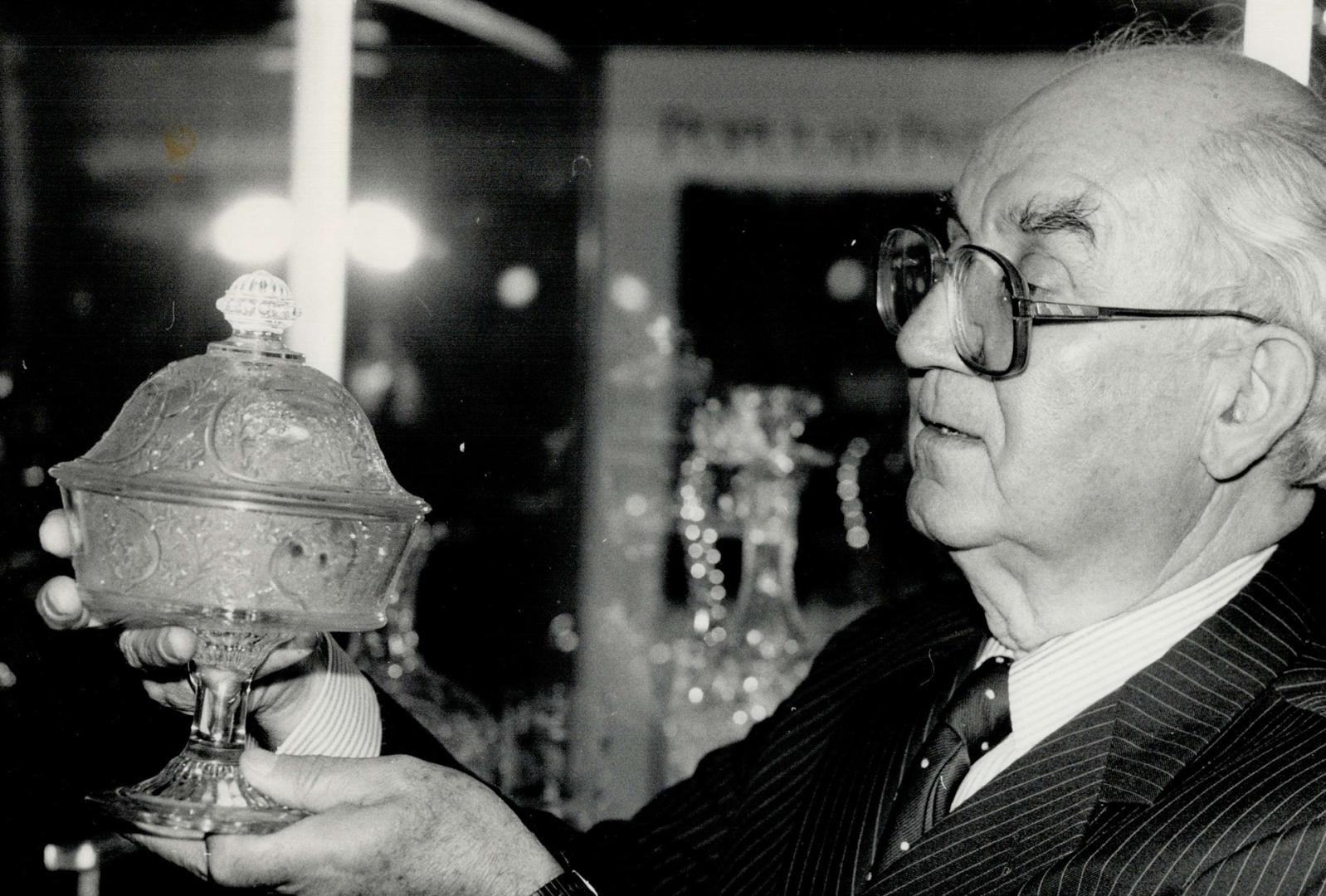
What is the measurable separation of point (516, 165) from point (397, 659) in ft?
3.88

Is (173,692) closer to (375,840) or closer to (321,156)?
(375,840)

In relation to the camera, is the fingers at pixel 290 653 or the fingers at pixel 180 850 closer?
the fingers at pixel 180 850

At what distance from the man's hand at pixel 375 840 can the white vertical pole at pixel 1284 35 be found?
136 cm

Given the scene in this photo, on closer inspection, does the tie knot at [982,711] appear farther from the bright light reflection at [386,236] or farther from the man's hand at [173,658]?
the bright light reflection at [386,236]

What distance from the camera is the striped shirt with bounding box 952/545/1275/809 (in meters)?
1.23

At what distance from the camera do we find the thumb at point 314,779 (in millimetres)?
983

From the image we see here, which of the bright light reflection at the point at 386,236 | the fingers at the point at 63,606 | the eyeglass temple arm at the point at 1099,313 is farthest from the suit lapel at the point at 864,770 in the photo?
the bright light reflection at the point at 386,236

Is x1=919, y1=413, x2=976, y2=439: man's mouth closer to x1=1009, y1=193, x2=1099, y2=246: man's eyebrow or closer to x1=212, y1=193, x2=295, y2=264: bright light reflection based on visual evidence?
x1=1009, y1=193, x2=1099, y2=246: man's eyebrow

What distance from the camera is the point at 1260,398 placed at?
3.96ft

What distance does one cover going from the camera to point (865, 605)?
2830 mm

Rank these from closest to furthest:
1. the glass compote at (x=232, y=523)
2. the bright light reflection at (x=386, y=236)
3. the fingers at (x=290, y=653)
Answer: the glass compote at (x=232, y=523), the fingers at (x=290, y=653), the bright light reflection at (x=386, y=236)

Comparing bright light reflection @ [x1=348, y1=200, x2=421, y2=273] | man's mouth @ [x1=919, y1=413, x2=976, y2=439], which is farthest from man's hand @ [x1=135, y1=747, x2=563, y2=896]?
bright light reflection @ [x1=348, y1=200, x2=421, y2=273]

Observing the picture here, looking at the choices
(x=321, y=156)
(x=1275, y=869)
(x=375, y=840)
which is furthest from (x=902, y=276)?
(x=321, y=156)

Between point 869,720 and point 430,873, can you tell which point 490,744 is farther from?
point 430,873
